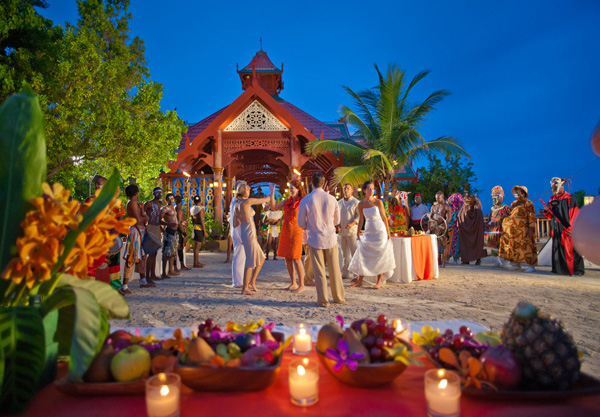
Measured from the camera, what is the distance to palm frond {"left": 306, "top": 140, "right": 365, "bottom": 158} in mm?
12961

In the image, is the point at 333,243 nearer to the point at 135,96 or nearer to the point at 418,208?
the point at 418,208

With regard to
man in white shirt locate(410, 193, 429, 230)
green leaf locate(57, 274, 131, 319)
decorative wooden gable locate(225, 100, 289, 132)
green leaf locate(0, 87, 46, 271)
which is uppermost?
decorative wooden gable locate(225, 100, 289, 132)

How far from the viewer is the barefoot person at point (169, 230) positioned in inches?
289

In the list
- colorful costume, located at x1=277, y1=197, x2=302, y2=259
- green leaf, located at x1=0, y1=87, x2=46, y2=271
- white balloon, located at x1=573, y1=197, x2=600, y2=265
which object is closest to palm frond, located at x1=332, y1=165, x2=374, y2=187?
colorful costume, located at x1=277, y1=197, x2=302, y2=259

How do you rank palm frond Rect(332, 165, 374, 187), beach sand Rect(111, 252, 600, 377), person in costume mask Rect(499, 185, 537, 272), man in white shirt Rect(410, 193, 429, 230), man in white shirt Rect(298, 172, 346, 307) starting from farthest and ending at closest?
palm frond Rect(332, 165, 374, 187)
man in white shirt Rect(410, 193, 429, 230)
person in costume mask Rect(499, 185, 537, 272)
man in white shirt Rect(298, 172, 346, 307)
beach sand Rect(111, 252, 600, 377)

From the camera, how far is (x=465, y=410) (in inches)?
41.6

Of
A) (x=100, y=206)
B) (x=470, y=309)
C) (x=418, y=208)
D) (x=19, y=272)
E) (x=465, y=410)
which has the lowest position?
(x=470, y=309)

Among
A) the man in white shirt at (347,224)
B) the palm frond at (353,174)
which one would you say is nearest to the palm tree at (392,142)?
the palm frond at (353,174)

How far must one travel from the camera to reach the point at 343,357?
1133 mm

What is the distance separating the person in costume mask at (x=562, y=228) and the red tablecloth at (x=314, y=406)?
27.4 ft

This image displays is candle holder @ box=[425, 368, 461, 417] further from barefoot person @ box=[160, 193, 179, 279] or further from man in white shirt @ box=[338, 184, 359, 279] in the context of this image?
barefoot person @ box=[160, 193, 179, 279]

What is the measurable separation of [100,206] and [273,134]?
42.8 ft

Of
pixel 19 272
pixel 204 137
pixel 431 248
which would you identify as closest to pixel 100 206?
pixel 19 272

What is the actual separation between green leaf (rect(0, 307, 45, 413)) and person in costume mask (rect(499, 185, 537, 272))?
31.5ft
